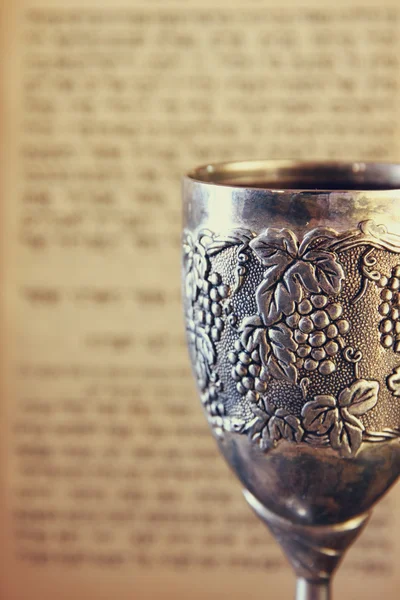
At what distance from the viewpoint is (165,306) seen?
31.7 inches

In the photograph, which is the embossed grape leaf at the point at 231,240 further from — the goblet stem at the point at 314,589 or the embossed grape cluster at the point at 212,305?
the goblet stem at the point at 314,589

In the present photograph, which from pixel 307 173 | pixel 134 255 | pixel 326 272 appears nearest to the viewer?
pixel 326 272

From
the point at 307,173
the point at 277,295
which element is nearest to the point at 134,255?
the point at 307,173

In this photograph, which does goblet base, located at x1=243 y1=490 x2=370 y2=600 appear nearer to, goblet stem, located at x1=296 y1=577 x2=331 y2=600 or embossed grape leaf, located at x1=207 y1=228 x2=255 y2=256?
goblet stem, located at x1=296 y1=577 x2=331 y2=600

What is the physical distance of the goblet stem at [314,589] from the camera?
0.42 m

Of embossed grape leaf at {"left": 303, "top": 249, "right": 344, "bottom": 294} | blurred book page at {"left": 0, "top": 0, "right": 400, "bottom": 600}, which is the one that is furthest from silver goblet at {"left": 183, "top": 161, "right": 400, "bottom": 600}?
blurred book page at {"left": 0, "top": 0, "right": 400, "bottom": 600}

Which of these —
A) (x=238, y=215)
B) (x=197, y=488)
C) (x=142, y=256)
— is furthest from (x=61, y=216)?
(x=238, y=215)

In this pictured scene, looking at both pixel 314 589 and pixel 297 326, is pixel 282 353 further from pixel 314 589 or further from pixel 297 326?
pixel 314 589

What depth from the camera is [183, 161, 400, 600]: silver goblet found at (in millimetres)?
338

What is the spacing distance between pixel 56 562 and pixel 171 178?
0.45 metres

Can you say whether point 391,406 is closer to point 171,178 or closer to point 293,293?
point 293,293

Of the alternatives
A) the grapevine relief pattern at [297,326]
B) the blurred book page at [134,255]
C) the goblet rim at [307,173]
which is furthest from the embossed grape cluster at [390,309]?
the blurred book page at [134,255]

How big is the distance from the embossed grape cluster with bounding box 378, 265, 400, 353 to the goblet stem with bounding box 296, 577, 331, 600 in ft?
0.52

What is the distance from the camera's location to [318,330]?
342 mm
